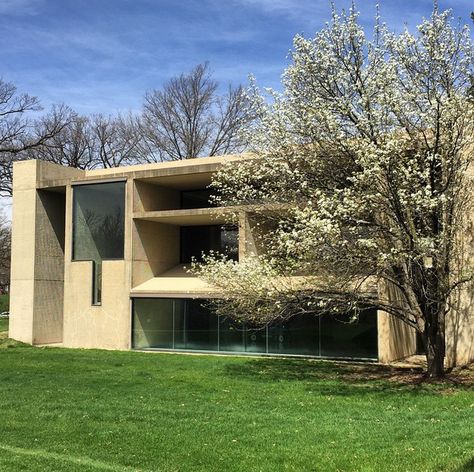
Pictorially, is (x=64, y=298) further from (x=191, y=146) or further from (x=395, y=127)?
(x=191, y=146)

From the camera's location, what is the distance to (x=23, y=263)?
26.2 metres

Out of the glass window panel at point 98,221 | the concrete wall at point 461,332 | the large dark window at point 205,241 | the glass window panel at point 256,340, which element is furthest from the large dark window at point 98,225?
the concrete wall at point 461,332

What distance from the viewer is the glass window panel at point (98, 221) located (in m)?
24.6

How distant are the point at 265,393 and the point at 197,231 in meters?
14.3

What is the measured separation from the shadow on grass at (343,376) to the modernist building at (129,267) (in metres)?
2.27

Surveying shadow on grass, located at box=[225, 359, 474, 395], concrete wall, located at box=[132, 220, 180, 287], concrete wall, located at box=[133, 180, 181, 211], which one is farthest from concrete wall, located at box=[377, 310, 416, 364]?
concrete wall, located at box=[133, 180, 181, 211]

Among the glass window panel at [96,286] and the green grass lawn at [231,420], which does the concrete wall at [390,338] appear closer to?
the green grass lawn at [231,420]

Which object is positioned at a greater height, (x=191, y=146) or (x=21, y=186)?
(x=191, y=146)

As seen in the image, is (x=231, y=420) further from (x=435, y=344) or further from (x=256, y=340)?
(x=256, y=340)

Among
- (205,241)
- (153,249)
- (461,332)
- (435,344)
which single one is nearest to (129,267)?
(153,249)

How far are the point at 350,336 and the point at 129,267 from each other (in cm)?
909

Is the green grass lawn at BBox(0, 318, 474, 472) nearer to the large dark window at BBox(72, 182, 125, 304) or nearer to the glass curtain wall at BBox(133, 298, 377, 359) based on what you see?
the glass curtain wall at BBox(133, 298, 377, 359)

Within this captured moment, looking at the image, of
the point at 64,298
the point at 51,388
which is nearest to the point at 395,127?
the point at 51,388

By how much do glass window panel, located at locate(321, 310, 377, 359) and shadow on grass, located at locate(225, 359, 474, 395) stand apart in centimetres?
109
